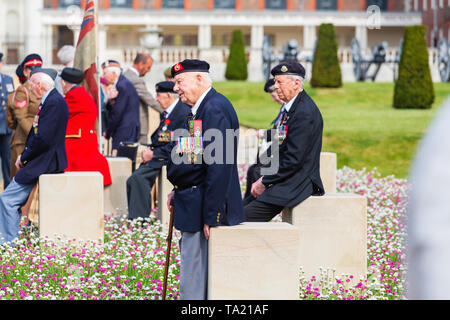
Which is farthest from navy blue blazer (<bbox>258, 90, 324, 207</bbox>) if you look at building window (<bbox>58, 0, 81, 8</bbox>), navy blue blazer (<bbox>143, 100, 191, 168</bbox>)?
building window (<bbox>58, 0, 81, 8</bbox>)

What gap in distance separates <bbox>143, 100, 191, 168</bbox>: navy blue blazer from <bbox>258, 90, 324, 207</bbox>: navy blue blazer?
217 centimetres

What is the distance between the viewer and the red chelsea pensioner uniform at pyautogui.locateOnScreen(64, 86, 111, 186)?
7762mm

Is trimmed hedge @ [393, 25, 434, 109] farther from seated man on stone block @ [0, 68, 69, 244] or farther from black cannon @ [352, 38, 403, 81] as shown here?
seated man on stone block @ [0, 68, 69, 244]

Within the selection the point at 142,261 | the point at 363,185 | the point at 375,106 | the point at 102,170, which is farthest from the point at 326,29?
the point at 142,261

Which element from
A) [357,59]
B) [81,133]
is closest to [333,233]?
[81,133]

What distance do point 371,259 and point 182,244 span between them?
2824mm

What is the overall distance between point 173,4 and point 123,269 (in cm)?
4190

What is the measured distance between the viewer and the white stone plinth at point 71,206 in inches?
285

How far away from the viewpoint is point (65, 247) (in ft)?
23.3

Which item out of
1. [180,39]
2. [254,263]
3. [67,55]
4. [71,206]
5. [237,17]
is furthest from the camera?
[180,39]

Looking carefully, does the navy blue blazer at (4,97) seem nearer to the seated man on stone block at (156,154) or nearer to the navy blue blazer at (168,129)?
the seated man on stone block at (156,154)

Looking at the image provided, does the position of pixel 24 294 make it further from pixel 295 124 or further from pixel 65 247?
pixel 295 124

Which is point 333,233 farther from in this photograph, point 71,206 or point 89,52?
point 89,52

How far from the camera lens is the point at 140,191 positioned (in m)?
8.30
